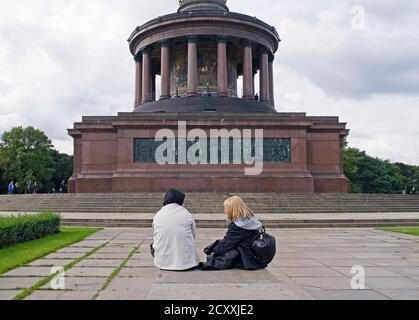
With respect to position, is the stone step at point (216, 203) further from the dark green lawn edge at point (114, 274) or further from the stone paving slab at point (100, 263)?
the stone paving slab at point (100, 263)

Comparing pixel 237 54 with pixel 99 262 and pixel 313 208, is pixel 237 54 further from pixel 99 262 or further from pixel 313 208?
pixel 99 262

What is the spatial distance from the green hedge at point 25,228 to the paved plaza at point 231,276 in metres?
1.49

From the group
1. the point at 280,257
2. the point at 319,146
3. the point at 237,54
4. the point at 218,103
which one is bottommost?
the point at 280,257

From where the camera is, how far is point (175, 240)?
Answer: 20.2 feet

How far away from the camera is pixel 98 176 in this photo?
2780 cm

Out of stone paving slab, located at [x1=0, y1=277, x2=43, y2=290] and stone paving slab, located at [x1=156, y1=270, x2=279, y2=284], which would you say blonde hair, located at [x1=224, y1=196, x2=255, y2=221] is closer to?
stone paving slab, located at [x1=156, y1=270, x2=279, y2=284]

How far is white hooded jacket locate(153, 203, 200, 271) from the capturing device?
6.15m

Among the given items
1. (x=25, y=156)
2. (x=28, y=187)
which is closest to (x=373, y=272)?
(x=28, y=187)

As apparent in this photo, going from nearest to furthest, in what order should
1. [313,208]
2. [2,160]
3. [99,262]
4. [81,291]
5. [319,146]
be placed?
[81,291] < [99,262] < [313,208] < [319,146] < [2,160]

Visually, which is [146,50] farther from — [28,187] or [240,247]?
[240,247]

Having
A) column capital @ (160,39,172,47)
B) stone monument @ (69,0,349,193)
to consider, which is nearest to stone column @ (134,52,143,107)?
column capital @ (160,39,172,47)

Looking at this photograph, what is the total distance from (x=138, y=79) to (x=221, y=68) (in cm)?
923

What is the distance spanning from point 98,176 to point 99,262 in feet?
68.6
